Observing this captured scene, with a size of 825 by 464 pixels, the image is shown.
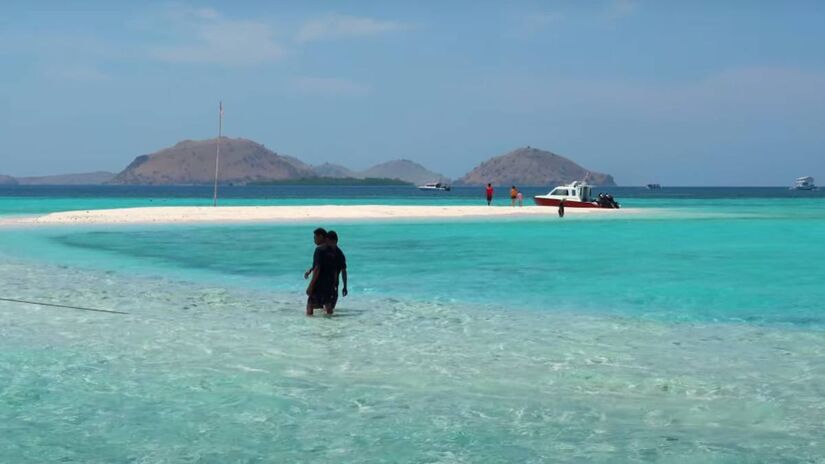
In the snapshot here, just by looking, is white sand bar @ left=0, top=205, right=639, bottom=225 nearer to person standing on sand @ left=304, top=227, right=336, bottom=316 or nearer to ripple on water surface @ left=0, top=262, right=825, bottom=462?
person standing on sand @ left=304, top=227, right=336, bottom=316

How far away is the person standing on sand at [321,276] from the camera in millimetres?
14304

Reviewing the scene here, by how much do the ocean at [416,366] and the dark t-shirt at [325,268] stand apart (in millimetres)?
613

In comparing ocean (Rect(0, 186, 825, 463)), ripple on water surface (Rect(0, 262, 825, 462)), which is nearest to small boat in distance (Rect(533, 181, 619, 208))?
ocean (Rect(0, 186, 825, 463))

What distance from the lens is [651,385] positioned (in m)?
10.0

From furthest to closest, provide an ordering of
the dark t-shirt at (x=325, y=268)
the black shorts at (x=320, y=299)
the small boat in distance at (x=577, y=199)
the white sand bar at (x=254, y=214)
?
the small boat in distance at (x=577, y=199)
the white sand bar at (x=254, y=214)
the black shorts at (x=320, y=299)
the dark t-shirt at (x=325, y=268)

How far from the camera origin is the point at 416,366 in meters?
11.0

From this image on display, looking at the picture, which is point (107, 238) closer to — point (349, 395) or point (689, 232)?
point (689, 232)

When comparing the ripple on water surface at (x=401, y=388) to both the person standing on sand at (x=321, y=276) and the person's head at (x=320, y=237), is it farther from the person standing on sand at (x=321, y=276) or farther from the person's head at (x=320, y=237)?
the person's head at (x=320, y=237)

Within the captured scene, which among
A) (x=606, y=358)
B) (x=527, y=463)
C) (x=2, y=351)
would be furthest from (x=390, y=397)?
(x=2, y=351)

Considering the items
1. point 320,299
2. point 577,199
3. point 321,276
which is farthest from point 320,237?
point 577,199

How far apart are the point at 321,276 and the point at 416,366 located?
4.06 metres

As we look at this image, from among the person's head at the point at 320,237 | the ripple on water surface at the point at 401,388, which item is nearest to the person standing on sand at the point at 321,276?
the person's head at the point at 320,237

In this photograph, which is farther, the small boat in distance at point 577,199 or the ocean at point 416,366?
the small boat in distance at point 577,199

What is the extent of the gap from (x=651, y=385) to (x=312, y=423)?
389 cm
